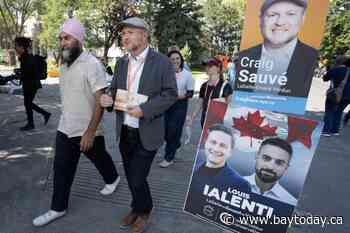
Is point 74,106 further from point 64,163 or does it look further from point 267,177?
point 267,177

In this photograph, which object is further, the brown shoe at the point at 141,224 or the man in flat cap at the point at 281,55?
the brown shoe at the point at 141,224

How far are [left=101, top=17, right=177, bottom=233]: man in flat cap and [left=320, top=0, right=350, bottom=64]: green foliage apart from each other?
167ft

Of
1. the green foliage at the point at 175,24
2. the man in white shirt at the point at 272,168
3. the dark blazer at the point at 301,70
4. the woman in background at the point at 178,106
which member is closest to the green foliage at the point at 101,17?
the green foliage at the point at 175,24

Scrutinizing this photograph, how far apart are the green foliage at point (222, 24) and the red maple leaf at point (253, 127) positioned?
55842 mm

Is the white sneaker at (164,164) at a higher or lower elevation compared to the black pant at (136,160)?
lower

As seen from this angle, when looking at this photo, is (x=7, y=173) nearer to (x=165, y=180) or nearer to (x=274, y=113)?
(x=165, y=180)

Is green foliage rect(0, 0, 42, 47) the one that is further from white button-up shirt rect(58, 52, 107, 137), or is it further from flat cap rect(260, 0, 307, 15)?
flat cap rect(260, 0, 307, 15)

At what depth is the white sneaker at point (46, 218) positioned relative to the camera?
333 cm

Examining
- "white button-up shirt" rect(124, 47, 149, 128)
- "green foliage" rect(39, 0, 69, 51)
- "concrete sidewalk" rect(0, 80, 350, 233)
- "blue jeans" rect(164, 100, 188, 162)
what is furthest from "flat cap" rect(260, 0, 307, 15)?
"green foliage" rect(39, 0, 69, 51)

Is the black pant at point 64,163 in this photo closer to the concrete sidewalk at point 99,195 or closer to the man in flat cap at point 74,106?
the man in flat cap at point 74,106

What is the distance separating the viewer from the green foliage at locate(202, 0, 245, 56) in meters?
59.0

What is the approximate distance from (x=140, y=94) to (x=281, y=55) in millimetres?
1234

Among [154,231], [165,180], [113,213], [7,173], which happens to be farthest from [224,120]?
[7,173]

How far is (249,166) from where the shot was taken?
2.95 m
